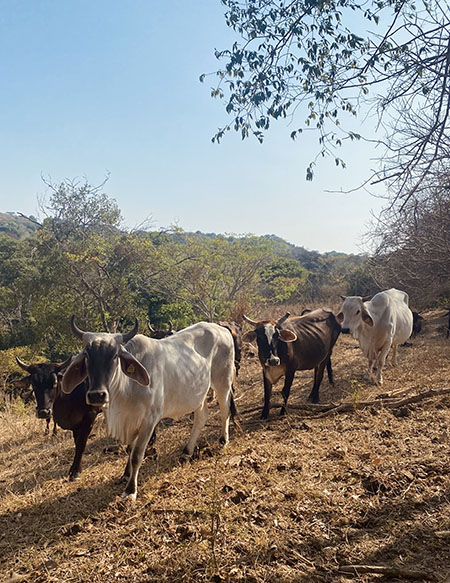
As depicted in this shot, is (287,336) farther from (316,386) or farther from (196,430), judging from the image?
(196,430)

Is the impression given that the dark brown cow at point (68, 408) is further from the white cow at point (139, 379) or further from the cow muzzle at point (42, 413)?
the white cow at point (139, 379)

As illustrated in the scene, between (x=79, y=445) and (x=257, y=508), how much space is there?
2319 millimetres

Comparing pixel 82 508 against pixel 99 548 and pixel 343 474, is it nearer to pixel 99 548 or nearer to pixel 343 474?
pixel 99 548

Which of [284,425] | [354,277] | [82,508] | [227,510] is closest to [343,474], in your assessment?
[227,510]

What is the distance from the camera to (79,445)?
15.5 feet

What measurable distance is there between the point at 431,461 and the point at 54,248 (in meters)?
14.3

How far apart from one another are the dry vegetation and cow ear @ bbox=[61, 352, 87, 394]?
1.04m

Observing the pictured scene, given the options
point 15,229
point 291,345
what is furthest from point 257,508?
point 15,229

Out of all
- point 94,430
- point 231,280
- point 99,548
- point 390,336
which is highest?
point 231,280

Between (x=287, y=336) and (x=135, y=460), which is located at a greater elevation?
(x=287, y=336)

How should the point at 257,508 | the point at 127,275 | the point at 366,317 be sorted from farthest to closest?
the point at 127,275
the point at 366,317
the point at 257,508

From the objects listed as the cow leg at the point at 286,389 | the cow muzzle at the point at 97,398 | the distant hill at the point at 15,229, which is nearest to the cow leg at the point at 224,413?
the cow leg at the point at 286,389

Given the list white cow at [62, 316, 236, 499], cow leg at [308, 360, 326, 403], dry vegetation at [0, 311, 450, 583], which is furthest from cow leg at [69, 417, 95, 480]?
cow leg at [308, 360, 326, 403]

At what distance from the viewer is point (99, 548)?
9.95ft
